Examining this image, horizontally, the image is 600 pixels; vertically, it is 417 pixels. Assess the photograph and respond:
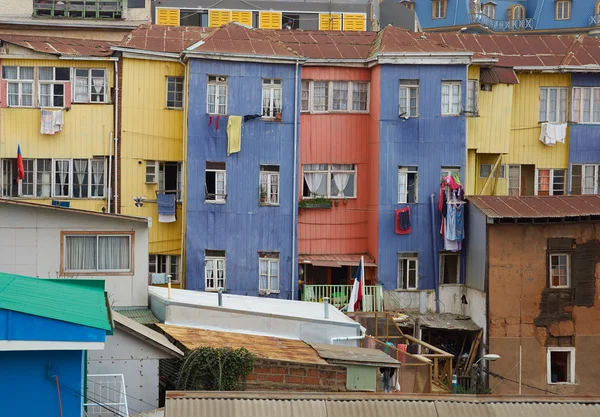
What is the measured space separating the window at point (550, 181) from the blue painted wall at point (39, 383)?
25289mm

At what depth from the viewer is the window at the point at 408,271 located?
1481 inches

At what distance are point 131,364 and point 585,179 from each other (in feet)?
74.9

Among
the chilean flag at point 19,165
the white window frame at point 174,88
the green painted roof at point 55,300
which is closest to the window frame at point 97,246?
the green painted roof at point 55,300

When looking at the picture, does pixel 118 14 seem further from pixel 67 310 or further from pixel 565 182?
pixel 67 310

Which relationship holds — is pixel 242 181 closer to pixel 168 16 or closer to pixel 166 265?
pixel 166 265

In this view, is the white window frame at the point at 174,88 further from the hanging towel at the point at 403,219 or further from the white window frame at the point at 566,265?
the white window frame at the point at 566,265

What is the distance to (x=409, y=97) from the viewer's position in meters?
37.8

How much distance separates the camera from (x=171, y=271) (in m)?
37.5

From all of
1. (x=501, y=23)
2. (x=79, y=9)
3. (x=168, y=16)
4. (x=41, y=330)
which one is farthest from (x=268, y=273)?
(x=501, y=23)

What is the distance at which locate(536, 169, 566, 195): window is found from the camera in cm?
4059

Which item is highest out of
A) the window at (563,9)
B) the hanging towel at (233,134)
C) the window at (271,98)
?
the window at (563,9)

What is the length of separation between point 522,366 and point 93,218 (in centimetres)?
1502

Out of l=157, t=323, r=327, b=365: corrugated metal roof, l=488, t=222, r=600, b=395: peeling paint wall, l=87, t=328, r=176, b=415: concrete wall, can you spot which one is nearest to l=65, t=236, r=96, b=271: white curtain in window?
l=157, t=323, r=327, b=365: corrugated metal roof

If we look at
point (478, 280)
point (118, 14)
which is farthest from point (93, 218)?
point (118, 14)
